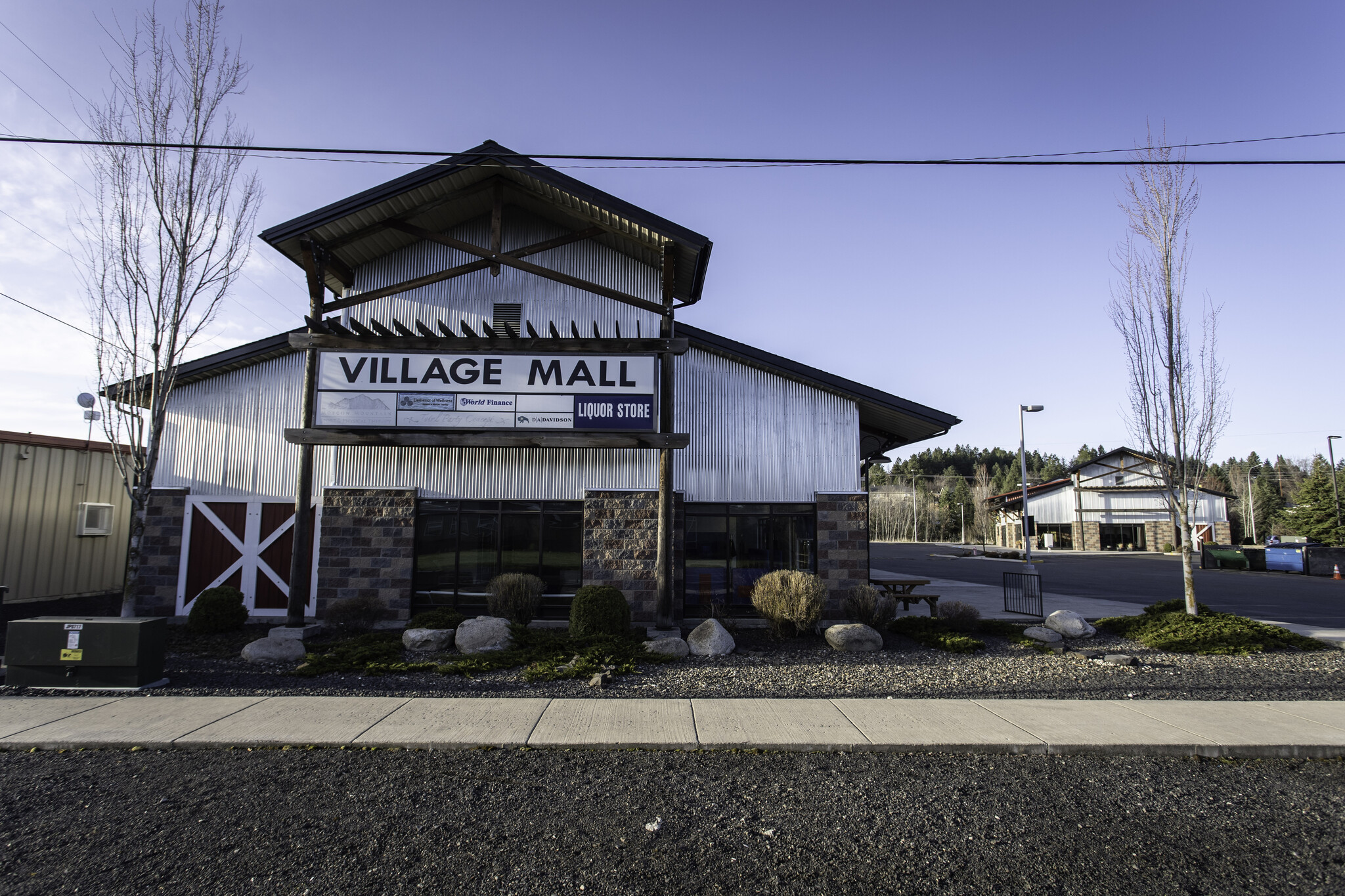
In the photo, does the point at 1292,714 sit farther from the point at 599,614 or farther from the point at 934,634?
the point at 599,614

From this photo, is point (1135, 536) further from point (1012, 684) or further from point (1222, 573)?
point (1012, 684)

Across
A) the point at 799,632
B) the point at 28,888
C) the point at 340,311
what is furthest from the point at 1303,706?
the point at 340,311

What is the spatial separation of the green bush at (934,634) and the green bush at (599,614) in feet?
15.4

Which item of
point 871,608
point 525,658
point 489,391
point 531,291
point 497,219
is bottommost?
point 525,658

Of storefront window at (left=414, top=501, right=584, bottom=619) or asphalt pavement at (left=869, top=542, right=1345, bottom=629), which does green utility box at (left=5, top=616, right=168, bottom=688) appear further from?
asphalt pavement at (left=869, top=542, right=1345, bottom=629)

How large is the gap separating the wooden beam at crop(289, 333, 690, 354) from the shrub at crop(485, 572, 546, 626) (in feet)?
13.1

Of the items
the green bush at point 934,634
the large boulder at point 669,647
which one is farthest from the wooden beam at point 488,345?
the green bush at point 934,634

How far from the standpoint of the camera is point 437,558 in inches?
512

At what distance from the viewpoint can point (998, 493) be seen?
87750 mm

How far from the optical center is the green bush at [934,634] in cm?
1055

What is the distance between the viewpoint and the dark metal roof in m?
11.9

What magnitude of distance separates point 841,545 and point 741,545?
6.14 feet

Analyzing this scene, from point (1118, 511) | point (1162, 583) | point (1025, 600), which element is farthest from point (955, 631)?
point (1118, 511)

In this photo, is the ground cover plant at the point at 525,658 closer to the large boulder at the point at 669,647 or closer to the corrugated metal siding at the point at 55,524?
the large boulder at the point at 669,647
